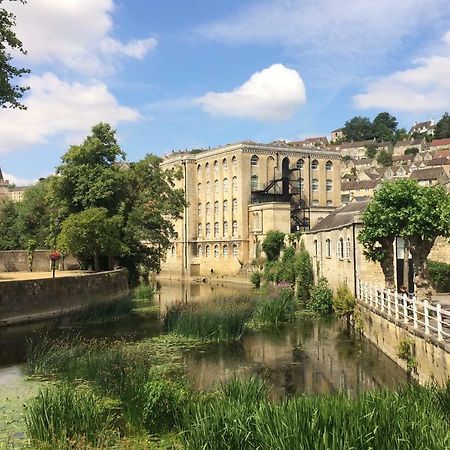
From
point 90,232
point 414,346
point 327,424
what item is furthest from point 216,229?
point 327,424

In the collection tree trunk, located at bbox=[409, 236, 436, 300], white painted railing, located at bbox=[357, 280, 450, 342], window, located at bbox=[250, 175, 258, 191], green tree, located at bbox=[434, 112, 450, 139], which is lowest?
white painted railing, located at bbox=[357, 280, 450, 342]

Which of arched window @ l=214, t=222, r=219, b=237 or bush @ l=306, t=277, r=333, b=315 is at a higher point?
arched window @ l=214, t=222, r=219, b=237

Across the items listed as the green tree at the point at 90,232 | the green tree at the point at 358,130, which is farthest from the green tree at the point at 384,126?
the green tree at the point at 90,232

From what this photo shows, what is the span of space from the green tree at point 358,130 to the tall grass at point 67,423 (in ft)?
578

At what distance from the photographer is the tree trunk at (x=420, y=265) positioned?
64.5 ft

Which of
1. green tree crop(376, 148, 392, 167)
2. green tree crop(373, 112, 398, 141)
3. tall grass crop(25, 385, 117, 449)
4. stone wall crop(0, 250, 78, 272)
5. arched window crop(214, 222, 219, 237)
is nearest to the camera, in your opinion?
tall grass crop(25, 385, 117, 449)

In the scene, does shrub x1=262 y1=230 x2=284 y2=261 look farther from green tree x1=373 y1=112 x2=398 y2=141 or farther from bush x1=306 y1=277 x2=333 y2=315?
green tree x1=373 y1=112 x2=398 y2=141

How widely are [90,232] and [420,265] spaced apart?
1971cm

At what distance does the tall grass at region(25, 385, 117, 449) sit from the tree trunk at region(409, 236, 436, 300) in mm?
14105

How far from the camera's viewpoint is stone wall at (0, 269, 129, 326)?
82.7 ft

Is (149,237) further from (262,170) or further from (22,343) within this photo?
(262,170)

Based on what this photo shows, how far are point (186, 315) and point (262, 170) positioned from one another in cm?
4036

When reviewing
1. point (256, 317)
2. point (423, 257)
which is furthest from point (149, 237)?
point (423, 257)

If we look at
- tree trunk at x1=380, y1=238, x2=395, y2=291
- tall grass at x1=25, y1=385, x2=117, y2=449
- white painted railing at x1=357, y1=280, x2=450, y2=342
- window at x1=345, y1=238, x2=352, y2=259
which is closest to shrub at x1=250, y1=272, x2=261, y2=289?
window at x1=345, y1=238, x2=352, y2=259
